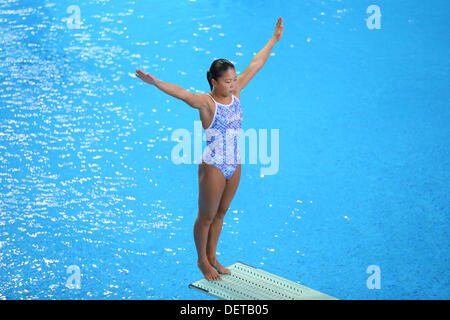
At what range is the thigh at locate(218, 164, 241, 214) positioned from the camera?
3732mm

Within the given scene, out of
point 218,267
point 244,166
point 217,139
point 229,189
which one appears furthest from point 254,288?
point 244,166

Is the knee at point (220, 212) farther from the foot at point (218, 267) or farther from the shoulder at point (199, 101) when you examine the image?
the shoulder at point (199, 101)

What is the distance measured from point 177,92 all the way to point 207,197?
2.34ft

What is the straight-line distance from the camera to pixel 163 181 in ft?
20.0

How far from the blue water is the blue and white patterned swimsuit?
4.33 feet

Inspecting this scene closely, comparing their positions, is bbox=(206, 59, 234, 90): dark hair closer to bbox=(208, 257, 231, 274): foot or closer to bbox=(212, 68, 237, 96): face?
bbox=(212, 68, 237, 96): face

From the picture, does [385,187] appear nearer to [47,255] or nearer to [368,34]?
[47,255]

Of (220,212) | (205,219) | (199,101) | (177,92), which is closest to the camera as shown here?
(177,92)

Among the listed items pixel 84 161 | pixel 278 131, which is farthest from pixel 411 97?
pixel 84 161

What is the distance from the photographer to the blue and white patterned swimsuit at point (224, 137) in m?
3.57

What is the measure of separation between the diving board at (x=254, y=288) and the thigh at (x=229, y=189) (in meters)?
0.49

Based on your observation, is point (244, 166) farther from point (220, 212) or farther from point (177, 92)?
point (177, 92)

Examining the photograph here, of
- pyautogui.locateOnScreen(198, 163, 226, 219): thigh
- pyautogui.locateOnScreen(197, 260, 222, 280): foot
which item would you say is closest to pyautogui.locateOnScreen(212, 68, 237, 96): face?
pyautogui.locateOnScreen(198, 163, 226, 219): thigh

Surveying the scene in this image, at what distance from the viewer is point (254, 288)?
3.83m
